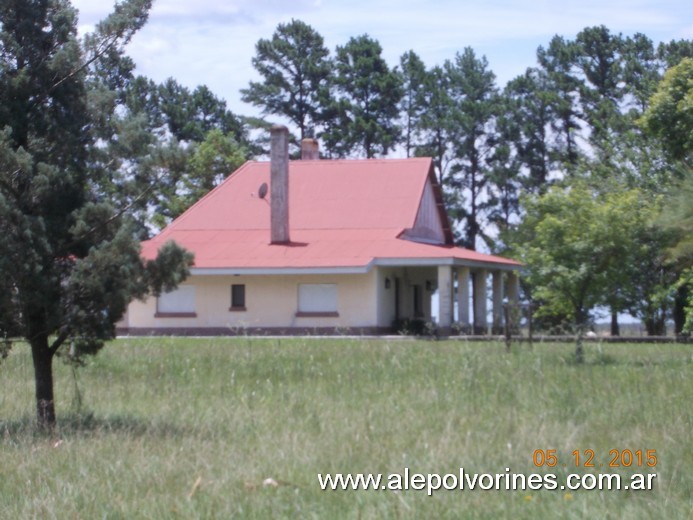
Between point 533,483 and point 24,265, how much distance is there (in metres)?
5.87

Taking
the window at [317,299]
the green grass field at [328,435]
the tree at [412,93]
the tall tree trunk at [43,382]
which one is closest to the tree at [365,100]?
the tree at [412,93]

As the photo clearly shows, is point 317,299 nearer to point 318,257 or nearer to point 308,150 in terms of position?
point 318,257

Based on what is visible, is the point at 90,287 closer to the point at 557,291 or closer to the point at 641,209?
the point at 557,291

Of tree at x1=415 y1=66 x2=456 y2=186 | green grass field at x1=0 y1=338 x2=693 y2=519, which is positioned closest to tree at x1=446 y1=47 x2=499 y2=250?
tree at x1=415 y1=66 x2=456 y2=186

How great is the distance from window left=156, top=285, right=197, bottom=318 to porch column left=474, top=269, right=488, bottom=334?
1163 centimetres

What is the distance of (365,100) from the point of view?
64.5 m

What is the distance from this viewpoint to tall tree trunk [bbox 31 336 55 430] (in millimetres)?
12188

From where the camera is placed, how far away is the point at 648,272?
4256 centimetres

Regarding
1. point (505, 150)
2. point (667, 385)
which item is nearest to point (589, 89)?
point (505, 150)

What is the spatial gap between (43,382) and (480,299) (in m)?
33.5

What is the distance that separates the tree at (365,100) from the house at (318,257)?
55.3ft

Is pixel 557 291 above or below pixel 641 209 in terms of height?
below

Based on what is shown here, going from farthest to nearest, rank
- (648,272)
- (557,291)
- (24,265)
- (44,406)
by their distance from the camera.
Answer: (648,272) < (557,291) < (44,406) < (24,265)
